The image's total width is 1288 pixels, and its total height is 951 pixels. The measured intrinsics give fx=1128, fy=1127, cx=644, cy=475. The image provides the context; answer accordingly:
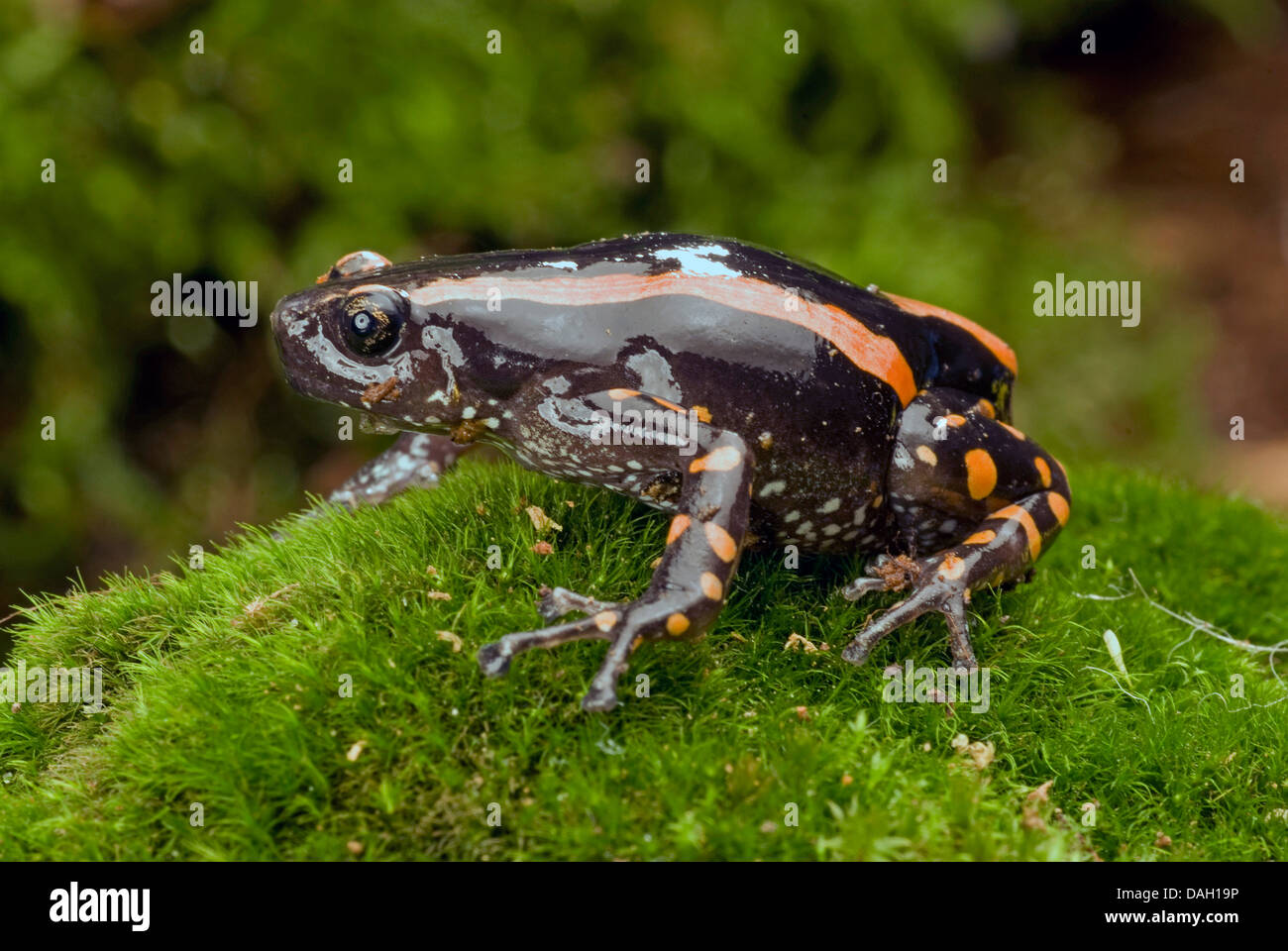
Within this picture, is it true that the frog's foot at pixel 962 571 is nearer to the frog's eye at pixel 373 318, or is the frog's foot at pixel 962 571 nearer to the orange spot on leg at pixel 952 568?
the orange spot on leg at pixel 952 568

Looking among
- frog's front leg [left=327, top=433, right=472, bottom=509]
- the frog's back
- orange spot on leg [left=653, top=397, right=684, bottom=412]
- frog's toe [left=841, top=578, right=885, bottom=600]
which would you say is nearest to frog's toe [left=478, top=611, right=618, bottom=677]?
orange spot on leg [left=653, top=397, right=684, bottom=412]

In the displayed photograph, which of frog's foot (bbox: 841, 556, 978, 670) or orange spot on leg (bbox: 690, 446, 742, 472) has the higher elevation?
orange spot on leg (bbox: 690, 446, 742, 472)

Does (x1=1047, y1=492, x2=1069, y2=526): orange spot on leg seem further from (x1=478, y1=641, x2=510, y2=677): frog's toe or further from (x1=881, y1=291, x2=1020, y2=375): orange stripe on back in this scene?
(x1=478, y1=641, x2=510, y2=677): frog's toe

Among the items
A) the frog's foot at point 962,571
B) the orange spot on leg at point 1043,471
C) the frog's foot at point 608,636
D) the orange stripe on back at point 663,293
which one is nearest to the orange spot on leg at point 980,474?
the frog's foot at point 962,571

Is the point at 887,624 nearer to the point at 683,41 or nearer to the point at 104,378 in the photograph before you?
the point at 683,41

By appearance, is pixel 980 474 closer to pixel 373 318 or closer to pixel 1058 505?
pixel 1058 505

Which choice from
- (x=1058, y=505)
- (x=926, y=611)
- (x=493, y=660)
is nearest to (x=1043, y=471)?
(x=1058, y=505)
